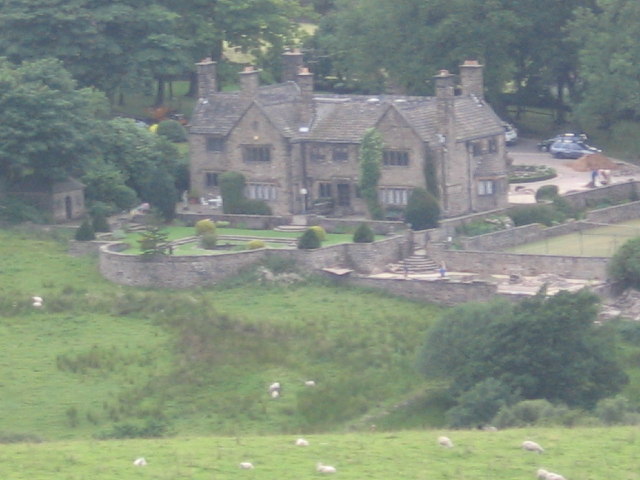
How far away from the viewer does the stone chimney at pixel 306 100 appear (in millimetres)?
73188

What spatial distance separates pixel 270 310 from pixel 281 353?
4644 millimetres

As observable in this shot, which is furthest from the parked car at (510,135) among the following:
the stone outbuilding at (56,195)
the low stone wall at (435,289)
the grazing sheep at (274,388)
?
the grazing sheep at (274,388)

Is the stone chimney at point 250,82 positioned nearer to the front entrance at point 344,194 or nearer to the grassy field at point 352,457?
the front entrance at point 344,194

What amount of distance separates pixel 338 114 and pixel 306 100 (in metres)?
1.45

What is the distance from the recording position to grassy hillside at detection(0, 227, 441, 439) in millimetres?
50719

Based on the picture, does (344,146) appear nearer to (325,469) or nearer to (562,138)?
(562,138)

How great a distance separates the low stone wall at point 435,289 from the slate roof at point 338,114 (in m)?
9.01

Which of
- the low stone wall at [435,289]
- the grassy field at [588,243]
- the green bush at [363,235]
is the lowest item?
the low stone wall at [435,289]

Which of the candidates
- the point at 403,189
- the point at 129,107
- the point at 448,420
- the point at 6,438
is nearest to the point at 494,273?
the point at 403,189

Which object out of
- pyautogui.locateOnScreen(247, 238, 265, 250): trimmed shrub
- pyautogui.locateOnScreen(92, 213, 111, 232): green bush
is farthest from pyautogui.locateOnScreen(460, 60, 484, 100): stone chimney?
pyautogui.locateOnScreen(92, 213, 111, 232): green bush

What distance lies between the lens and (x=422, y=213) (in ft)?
223

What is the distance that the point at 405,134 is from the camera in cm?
7062

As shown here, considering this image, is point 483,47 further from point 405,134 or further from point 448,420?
point 448,420

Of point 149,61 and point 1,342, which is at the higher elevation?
point 149,61
